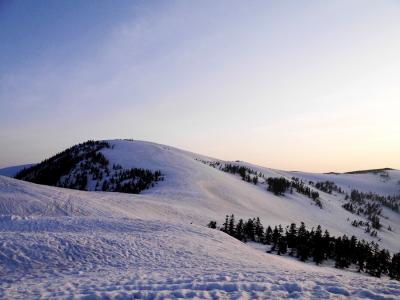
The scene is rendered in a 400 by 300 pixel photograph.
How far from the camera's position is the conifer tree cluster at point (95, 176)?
13325 cm

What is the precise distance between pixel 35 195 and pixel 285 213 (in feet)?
331

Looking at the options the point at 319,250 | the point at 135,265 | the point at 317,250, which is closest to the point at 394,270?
the point at 319,250

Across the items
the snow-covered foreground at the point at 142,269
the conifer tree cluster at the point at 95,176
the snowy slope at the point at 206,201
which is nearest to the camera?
the snow-covered foreground at the point at 142,269

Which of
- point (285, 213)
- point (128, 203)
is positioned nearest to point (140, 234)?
point (128, 203)

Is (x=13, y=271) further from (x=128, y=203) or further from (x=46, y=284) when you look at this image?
(x=128, y=203)

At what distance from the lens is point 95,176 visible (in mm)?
158375

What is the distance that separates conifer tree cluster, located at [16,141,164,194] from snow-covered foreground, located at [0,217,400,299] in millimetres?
90140

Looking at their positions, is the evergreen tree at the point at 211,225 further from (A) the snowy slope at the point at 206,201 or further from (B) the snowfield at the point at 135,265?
(B) the snowfield at the point at 135,265

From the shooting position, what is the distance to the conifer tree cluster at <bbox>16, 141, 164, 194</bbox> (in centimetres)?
13325

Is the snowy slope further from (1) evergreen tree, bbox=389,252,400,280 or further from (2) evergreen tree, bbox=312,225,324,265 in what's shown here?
(1) evergreen tree, bbox=389,252,400,280

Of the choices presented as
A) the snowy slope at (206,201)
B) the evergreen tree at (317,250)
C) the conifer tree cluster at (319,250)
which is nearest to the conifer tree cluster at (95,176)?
the snowy slope at (206,201)

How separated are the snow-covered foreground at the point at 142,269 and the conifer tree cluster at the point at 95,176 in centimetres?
9014

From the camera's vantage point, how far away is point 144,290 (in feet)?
41.4

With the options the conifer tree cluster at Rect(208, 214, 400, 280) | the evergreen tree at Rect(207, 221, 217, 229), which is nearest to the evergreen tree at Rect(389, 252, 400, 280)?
the conifer tree cluster at Rect(208, 214, 400, 280)
